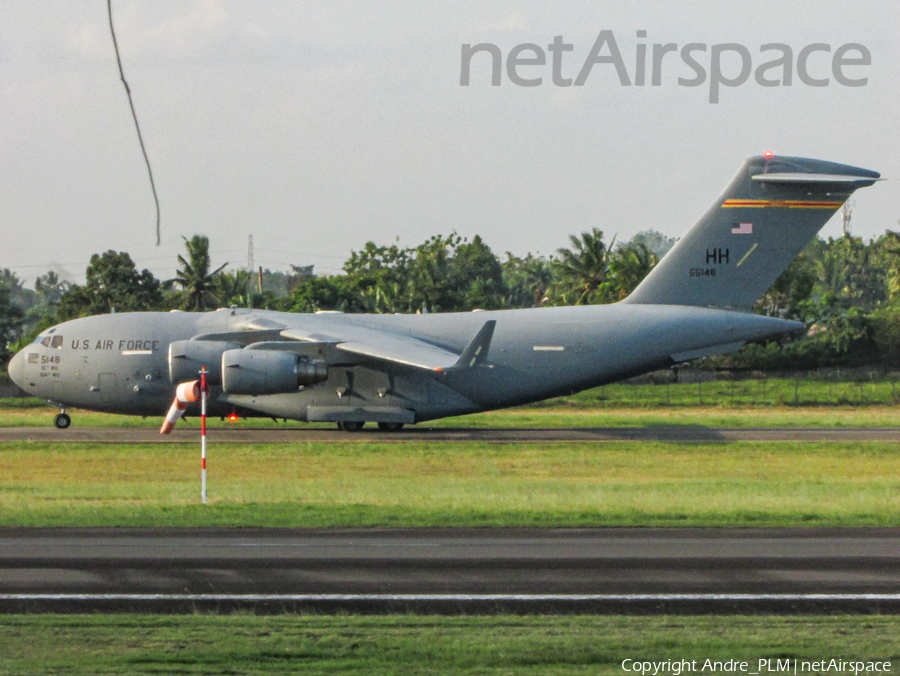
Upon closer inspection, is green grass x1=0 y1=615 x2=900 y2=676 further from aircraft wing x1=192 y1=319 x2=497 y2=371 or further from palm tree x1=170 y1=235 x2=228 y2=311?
palm tree x1=170 y1=235 x2=228 y2=311

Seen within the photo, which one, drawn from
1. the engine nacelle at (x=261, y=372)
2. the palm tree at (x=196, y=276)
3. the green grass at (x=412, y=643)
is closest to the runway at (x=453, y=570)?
the green grass at (x=412, y=643)

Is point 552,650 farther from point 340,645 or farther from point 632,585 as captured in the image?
point 632,585

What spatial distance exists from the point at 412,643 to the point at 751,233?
89.7 feet

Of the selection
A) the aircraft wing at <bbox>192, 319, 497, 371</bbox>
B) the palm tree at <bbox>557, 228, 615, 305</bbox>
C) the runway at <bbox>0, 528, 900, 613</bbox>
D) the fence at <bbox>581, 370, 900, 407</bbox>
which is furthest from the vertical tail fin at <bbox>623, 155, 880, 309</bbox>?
the palm tree at <bbox>557, 228, 615, 305</bbox>

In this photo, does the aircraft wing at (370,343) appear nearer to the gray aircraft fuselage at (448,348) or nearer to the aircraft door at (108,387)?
the gray aircraft fuselage at (448,348)

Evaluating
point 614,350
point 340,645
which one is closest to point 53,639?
point 340,645

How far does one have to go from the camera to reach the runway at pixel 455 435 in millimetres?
32438

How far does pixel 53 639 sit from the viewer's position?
9.61m

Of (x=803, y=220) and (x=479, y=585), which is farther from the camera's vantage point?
(x=803, y=220)

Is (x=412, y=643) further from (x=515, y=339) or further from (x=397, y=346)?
(x=515, y=339)

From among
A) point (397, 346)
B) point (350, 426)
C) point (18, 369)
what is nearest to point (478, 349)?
point (397, 346)

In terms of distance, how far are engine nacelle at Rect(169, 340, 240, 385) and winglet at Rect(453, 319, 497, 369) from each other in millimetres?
7254

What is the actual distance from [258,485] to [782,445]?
49.4ft

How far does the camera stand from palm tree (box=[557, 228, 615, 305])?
7744cm
